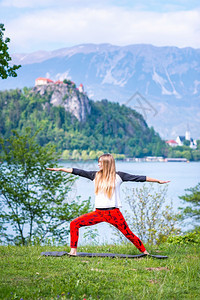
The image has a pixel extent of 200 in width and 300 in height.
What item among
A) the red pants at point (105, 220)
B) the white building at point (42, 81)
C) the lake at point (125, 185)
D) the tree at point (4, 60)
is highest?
the white building at point (42, 81)

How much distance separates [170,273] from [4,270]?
2116 millimetres

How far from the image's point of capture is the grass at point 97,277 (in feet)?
15.0

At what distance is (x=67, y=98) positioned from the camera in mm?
157875

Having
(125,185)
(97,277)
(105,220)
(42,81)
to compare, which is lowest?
(125,185)

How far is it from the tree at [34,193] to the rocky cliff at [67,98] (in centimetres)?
12143

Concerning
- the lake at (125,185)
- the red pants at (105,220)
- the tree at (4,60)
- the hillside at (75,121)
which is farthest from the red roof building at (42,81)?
the red pants at (105,220)

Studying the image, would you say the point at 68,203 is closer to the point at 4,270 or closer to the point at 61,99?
the point at 4,270

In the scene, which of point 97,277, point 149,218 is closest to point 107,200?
point 97,277

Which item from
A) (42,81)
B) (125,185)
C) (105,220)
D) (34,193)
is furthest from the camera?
(42,81)

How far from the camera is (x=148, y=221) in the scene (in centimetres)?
1255

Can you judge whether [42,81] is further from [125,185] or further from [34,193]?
[34,193]

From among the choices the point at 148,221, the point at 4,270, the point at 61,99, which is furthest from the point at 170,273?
the point at 61,99

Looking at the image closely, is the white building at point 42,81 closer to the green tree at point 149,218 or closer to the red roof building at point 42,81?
the red roof building at point 42,81

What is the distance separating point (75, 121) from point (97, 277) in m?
129
